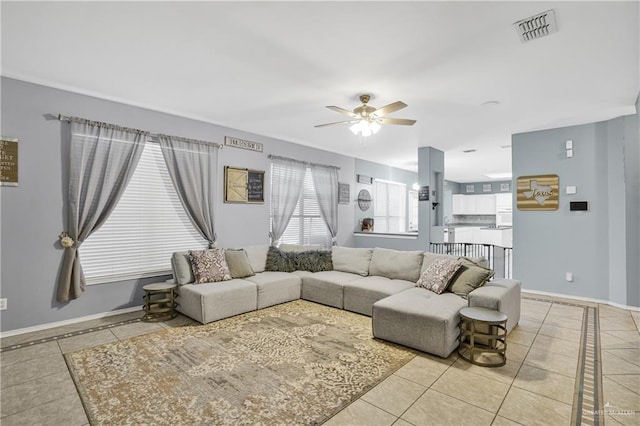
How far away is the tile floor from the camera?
2055mm

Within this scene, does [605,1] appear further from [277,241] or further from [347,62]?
[277,241]

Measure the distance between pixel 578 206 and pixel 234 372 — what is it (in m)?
5.50

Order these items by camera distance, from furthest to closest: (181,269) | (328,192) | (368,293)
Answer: (328,192)
(181,269)
(368,293)

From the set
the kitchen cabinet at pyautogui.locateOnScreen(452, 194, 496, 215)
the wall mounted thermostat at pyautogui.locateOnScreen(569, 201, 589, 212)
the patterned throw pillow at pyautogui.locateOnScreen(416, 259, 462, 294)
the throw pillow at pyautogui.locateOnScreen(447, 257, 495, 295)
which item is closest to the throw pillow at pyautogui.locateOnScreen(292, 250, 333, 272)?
the patterned throw pillow at pyautogui.locateOnScreen(416, 259, 462, 294)

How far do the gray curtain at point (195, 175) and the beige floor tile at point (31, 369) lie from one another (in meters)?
2.29

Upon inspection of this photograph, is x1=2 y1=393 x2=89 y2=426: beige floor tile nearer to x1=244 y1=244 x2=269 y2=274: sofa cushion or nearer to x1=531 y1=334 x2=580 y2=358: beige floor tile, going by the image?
x1=244 y1=244 x2=269 y2=274: sofa cushion

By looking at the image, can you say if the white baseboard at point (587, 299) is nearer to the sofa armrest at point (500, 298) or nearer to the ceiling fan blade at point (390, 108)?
the sofa armrest at point (500, 298)

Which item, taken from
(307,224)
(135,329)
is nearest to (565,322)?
(307,224)

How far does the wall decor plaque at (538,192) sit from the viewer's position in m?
5.17

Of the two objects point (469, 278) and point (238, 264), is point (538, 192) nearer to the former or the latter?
point (469, 278)

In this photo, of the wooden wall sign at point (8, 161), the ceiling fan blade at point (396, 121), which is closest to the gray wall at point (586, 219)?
the ceiling fan blade at point (396, 121)

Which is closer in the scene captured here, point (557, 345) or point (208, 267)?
point (557, 345)

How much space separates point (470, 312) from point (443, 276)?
2.42ft

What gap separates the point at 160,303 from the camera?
3906mm
